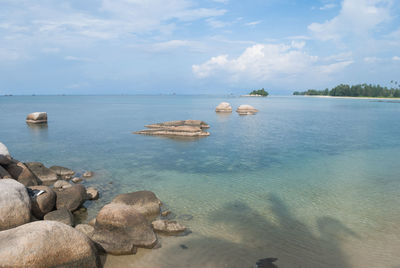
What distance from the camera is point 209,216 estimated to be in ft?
40.4

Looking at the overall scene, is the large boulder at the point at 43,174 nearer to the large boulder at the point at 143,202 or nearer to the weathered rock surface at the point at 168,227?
the large boulder at the point at 143,202

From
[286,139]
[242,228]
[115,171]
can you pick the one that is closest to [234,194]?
[242,228]

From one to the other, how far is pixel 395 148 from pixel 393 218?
1999cm

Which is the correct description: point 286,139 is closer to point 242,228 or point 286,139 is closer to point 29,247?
point 242,228

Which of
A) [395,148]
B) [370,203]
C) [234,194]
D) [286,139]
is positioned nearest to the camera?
[370,203]

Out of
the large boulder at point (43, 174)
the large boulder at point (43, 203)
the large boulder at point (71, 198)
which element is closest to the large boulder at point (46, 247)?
the large boulder at point (43, 203)

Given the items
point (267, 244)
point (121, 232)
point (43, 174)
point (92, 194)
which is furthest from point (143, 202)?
point (43, 174)

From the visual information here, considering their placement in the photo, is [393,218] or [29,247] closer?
[29,247]

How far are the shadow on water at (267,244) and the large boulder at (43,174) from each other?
11.0m

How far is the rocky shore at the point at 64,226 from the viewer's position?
287 inches

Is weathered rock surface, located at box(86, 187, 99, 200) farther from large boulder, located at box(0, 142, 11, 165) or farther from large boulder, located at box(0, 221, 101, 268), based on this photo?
large boulder, located at box(0, 221, 101, 268)

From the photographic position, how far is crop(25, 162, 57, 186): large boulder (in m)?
17.1

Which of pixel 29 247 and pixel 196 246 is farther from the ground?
pixel 29 247

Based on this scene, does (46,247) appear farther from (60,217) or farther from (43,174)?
(43,174)
